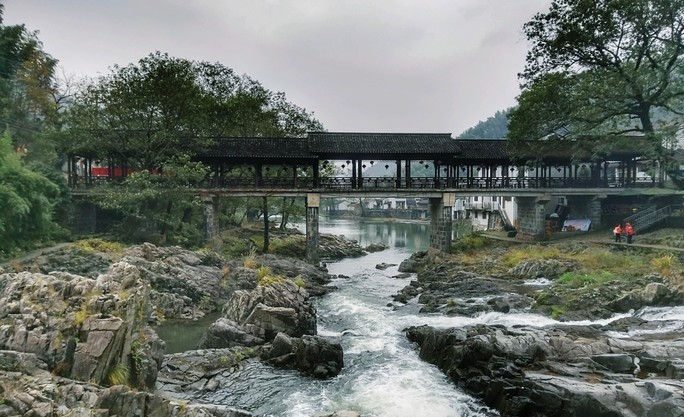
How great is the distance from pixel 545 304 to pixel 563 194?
78.8ft

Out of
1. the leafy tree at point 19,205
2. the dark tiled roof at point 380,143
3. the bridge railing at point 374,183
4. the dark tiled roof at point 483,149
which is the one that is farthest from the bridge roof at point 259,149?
the dark tiled roof at point 483,149

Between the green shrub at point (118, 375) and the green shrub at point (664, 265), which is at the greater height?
the green shrub at point (664, 265)

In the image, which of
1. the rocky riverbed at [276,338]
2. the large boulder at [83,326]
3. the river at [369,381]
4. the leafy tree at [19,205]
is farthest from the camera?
the leafy tree at [19,205]

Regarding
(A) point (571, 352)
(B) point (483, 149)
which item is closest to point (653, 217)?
(B) point (483, 149)

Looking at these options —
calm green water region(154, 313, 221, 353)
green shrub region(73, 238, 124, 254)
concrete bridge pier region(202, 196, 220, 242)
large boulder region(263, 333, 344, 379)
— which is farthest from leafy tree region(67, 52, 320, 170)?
large boulder region(263, 333, 344, 379)

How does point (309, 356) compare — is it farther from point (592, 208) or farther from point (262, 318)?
point (592, 208)

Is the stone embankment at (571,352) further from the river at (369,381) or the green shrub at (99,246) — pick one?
the green shrub at (99,246)

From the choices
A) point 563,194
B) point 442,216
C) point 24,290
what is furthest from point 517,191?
point 24,290

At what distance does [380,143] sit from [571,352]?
27.8 meters

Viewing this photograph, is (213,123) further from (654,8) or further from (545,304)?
(654,8)

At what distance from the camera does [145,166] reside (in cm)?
3631

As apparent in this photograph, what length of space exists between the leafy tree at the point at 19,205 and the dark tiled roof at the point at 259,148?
14.8 m

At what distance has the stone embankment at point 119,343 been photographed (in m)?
10.1

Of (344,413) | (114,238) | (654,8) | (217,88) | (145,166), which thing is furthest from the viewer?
(217,88)
